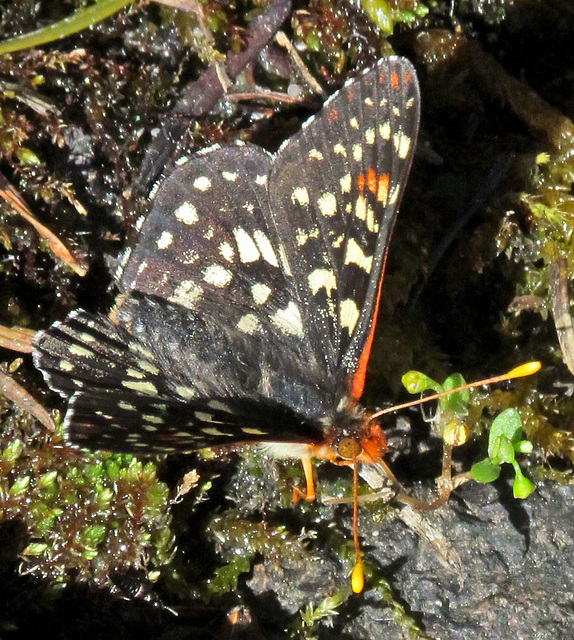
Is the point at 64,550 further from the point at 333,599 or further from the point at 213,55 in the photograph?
the point at 213,55

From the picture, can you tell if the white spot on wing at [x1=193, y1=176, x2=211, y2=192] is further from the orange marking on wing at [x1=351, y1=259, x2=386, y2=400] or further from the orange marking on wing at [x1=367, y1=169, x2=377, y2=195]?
the orange marking on wing at [x1=351, y1=259, x2=386, y2=400]

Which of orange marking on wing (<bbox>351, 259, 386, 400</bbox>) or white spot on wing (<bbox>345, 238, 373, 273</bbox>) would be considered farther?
white spot on wing (<bbox>345, 238, 373, 273</bbox>)

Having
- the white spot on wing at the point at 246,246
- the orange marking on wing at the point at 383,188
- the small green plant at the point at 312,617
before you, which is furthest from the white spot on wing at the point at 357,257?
the small green plant at the point at 312,617

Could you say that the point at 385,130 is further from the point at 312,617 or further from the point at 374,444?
the point at 312,617

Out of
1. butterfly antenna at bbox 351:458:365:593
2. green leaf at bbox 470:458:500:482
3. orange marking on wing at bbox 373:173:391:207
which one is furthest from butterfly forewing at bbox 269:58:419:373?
green leaf at bbox 470:458:500:482

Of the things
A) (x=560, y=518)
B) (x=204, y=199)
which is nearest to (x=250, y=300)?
(x=204, y=199)

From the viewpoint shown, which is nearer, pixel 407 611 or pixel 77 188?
pixel 407 611

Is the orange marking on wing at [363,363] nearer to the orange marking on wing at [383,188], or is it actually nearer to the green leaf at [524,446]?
the orange marking on wing at [383,188]
